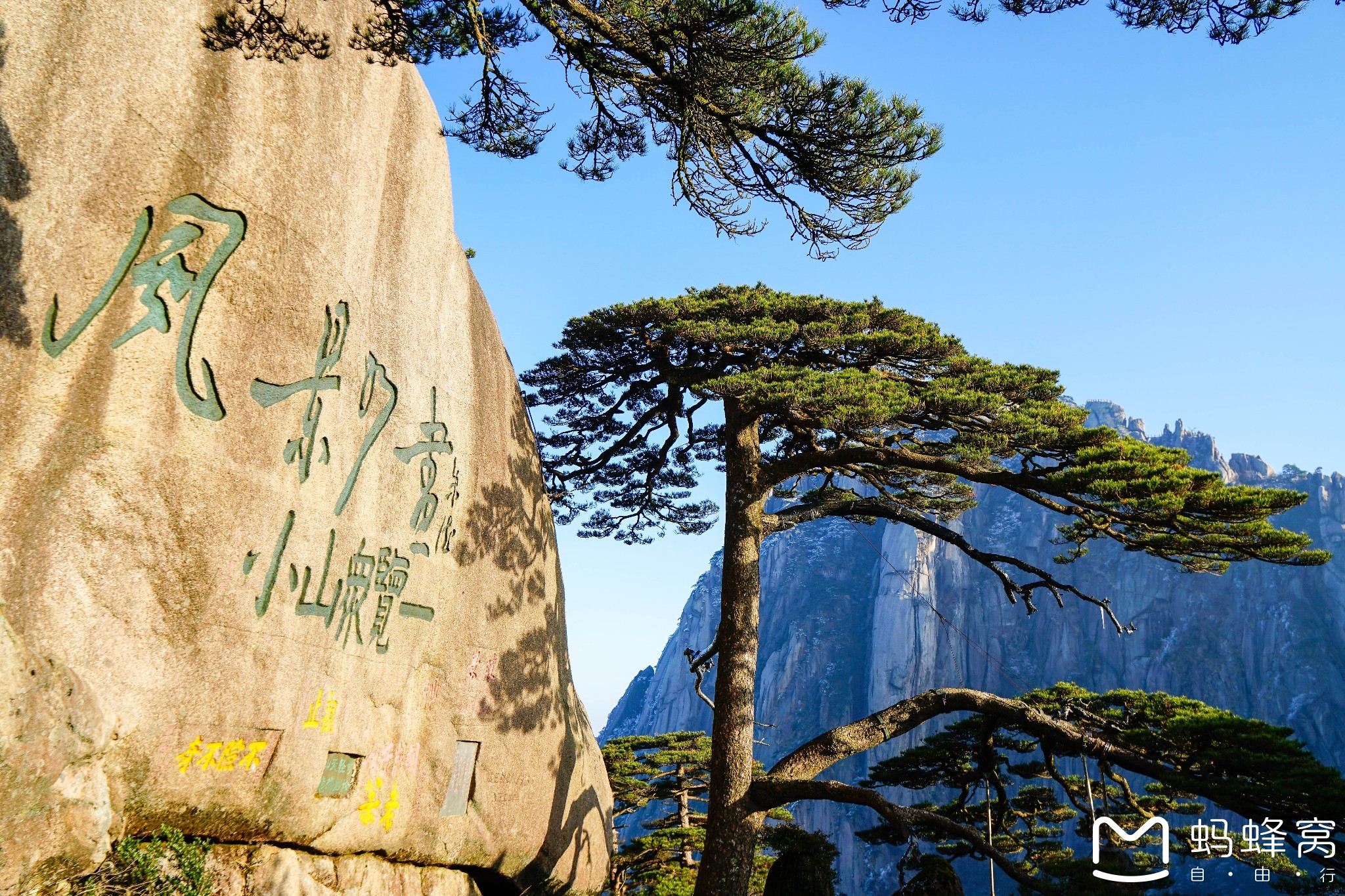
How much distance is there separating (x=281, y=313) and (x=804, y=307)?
4652 mm

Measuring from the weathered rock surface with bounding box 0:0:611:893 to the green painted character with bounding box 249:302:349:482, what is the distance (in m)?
0.02

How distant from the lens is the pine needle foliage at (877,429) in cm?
551

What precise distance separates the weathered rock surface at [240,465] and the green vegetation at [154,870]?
0.09m

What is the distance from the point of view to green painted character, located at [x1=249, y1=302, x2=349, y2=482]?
160 inches

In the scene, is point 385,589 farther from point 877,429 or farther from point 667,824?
point 667,824

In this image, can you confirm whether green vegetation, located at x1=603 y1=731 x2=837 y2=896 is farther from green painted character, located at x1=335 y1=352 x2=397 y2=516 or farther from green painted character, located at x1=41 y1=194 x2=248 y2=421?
green painted character, located at x1=41 y1=194 x2=248 y2=421

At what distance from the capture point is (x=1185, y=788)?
538cm

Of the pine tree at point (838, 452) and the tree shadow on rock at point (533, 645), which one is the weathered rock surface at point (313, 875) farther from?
the pine tree at point (838, 452)

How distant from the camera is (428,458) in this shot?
520cm

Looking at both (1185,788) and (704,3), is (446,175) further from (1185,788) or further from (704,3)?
(1185,788)

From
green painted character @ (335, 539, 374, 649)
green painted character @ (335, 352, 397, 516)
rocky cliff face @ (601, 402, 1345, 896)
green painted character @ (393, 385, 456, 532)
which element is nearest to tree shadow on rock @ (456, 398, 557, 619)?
green painted character @ (393, 385, 456, 532)

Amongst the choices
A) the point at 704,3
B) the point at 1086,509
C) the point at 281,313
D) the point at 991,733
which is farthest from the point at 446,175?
the point at 991,733

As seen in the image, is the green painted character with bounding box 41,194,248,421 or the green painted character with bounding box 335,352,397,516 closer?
the green painted character with bounding box 41,194,248,421

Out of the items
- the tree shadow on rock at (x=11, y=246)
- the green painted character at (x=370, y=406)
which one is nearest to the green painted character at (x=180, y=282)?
the tree shadow on rock at (x=11, y=246)
